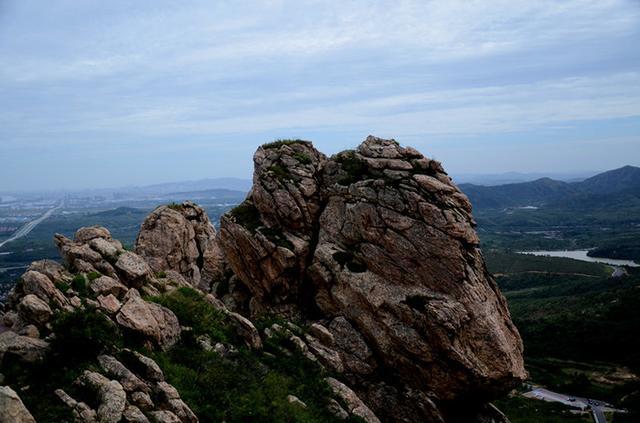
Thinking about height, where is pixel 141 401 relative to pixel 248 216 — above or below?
below

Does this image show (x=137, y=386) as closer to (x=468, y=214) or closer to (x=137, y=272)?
(x=137, y=272)

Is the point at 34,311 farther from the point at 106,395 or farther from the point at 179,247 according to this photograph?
the point at 179,247

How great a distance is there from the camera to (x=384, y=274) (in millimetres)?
28719

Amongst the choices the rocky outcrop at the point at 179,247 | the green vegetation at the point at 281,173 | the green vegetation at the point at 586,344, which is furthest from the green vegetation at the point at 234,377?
the green vegetation at the point at 586,344

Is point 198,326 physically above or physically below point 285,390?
above

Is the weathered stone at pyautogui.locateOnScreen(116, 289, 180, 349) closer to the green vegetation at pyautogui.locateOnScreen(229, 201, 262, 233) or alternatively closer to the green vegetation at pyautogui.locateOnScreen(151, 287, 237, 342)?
the green vegetation at pyautogui.locateOnScreen(151, 287, 237, 342)

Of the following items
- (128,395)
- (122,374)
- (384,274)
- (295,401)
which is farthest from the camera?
(384,274)

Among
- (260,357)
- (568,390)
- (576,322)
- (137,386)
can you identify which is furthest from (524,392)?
(137,386)

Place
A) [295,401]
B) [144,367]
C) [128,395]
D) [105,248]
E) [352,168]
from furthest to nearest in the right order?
[352,168] < [105,248] < [295,401] < [144,367] < [128,395]

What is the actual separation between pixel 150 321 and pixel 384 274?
1376cm

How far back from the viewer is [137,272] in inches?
1021

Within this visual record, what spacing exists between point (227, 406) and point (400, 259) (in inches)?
528

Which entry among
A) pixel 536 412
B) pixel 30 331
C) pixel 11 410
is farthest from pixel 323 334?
pixel 536 412

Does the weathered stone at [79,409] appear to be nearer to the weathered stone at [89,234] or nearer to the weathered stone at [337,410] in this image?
the weathered stone at [337,410]
